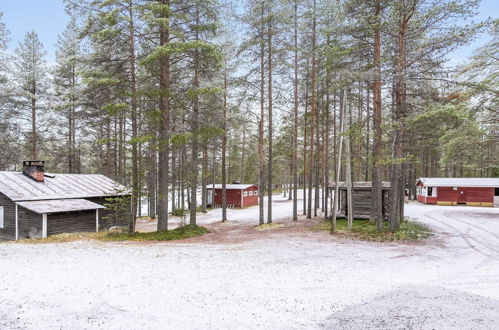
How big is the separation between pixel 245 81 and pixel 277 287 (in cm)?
1338


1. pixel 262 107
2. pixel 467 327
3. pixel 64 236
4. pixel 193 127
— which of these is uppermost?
pixel 262 107

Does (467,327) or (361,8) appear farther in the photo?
(361,8)

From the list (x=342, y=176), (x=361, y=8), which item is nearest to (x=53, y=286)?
(x=361, y=8)

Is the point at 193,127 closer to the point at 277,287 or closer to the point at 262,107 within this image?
the point at 262,107

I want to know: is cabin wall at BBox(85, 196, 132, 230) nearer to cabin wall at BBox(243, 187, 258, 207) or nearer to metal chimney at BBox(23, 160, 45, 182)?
metal chimney at BBox(23, 160, 45, 182)

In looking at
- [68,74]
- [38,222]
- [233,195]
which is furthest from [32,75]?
[233,195]

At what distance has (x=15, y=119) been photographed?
21562 mm

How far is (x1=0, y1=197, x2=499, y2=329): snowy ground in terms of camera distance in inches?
189

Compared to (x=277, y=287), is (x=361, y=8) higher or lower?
higher

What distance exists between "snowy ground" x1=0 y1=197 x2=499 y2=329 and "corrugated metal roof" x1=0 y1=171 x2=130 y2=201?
6.21 meters

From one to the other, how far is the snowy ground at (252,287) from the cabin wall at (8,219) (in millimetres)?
6336

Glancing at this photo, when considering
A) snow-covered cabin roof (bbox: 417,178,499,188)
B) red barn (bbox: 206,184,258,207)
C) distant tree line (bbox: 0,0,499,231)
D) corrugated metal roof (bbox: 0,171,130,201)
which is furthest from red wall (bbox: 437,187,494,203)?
corrugated metal roof (bbox: 0,171,130,201)

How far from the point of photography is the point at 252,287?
6.48 metres

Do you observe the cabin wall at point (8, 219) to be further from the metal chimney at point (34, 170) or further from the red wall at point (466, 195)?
the red wall at point (466, 195)
